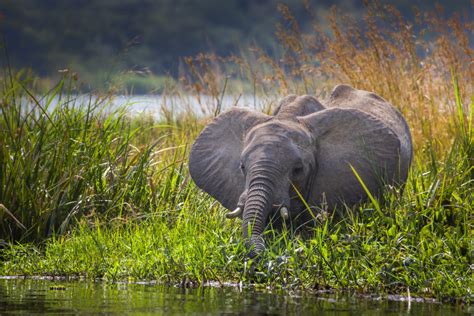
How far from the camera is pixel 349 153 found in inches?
336

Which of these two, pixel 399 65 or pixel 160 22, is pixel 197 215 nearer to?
pixel 399 65

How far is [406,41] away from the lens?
12023mm

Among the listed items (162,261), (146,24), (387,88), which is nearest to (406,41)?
(387,88)

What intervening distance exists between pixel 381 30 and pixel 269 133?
495 centimetres

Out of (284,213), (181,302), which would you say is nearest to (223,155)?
(284,213)

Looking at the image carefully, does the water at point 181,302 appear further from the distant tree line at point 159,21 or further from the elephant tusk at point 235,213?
the distant tree line at point 159,21

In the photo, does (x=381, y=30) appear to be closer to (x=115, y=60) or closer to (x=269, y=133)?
(x=115, y=60)

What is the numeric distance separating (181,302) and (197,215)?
301 cm

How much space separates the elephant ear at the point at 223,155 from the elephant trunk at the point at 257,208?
72cm

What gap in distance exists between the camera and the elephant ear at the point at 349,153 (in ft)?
27.6

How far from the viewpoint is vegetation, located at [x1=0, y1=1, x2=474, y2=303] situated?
6.86 m

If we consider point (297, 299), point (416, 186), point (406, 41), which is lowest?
point (297, 299)

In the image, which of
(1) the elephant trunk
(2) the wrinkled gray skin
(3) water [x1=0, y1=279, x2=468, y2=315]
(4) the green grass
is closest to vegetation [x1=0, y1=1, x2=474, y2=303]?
(4) the green grass

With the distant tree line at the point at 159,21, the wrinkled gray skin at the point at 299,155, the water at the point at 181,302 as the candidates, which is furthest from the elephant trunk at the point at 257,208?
the distant tree line at the point at 159,21
